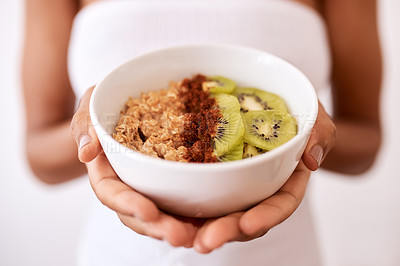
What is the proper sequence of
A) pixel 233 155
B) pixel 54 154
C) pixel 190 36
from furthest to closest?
pixel 54 154 → pixel 190 36 → pixel 233 155

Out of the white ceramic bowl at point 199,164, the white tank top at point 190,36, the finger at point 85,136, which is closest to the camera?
the white ceramic bowl at point 199,164

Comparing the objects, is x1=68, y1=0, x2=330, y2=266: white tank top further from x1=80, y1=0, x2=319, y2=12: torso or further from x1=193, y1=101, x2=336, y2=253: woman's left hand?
x1=193, y1=101, x2=336, y2=253: woman's left hand

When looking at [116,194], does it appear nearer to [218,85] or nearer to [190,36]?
[218,85]

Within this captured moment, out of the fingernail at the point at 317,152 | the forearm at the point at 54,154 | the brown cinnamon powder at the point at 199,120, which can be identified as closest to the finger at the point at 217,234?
the brown cinnamon powder at the point at 199,120

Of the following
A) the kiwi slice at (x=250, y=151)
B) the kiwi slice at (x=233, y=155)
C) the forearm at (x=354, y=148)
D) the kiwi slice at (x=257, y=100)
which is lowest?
the forearm at (x=354, y=148)

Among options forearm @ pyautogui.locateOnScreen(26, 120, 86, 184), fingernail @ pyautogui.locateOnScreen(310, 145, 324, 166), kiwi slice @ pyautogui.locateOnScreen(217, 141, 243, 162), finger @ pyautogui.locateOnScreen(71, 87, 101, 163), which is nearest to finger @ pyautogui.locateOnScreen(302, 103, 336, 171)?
fingernail @ pyautogui.locateOnScreen(310, 145, 324, 166)

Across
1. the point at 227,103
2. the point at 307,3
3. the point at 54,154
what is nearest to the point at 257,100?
the point at 227,103

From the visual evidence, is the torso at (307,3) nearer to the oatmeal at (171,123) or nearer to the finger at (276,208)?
the oatmeal at (171,123)
